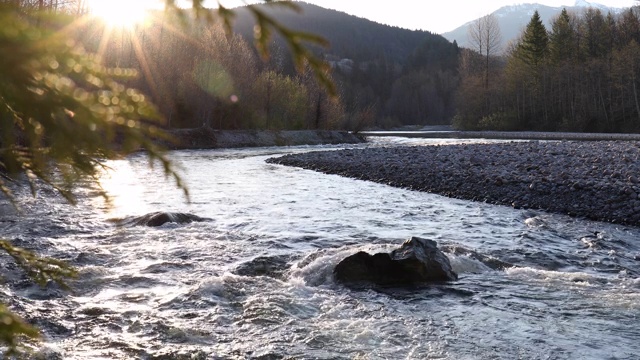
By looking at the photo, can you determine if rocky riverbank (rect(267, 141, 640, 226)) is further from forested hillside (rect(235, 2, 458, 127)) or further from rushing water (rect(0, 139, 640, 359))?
forested hillside (rect(235, 2, 458, 127))

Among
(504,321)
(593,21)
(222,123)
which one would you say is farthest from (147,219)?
(593,21)

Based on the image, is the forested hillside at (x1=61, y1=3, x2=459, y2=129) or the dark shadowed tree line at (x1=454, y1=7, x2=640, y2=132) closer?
the forested hillside at (x1=61, y1=3, x2=459, y2=129)

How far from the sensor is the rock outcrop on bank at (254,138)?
1565 inches

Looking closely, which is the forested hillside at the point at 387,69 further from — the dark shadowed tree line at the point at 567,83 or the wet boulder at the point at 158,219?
the wet boulder at the point at 158,219

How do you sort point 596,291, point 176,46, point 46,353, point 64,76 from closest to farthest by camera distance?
point 64,76
point 46,353
point 596,291
point 176,46

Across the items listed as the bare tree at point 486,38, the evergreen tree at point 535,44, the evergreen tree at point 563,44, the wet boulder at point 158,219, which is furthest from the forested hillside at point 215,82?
the bare tree at point 486,38

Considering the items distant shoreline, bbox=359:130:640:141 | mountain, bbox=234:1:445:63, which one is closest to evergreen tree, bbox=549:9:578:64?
distant shoreline, bbox=359:130:640:141

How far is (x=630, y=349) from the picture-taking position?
501 centimetres

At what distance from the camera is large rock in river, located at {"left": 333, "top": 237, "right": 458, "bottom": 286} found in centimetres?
722

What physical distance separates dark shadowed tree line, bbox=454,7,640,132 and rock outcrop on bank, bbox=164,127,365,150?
30118 mm

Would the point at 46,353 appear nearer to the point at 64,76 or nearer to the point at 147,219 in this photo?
the point at 64,76

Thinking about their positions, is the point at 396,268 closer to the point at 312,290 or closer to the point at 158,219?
the point at 312,290

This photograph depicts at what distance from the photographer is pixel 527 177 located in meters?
16.3

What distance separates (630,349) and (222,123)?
4607 centimetres
